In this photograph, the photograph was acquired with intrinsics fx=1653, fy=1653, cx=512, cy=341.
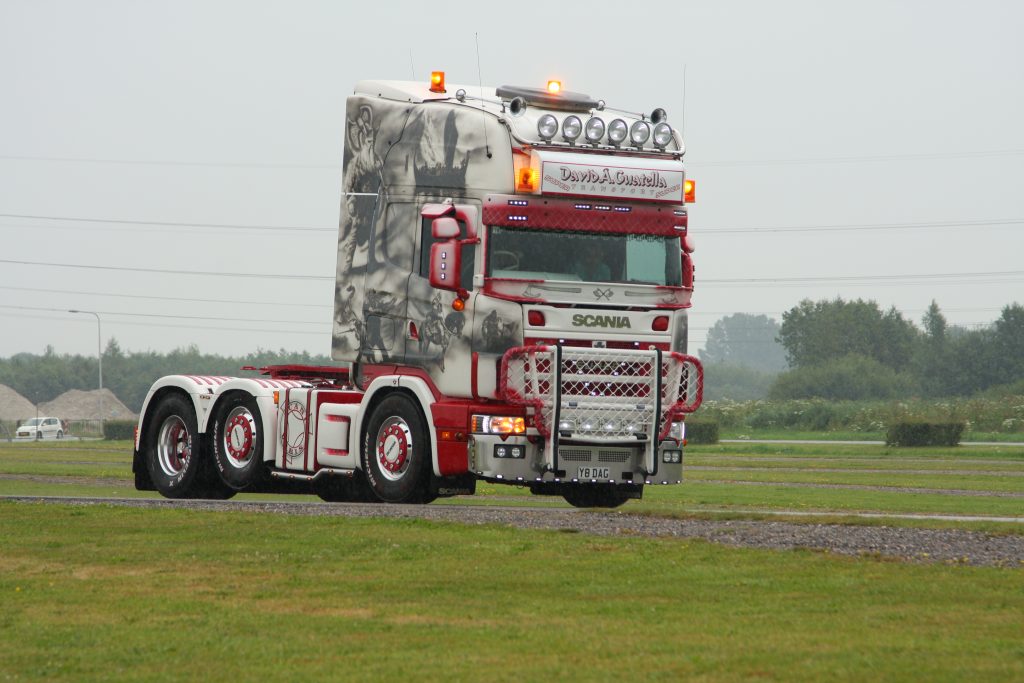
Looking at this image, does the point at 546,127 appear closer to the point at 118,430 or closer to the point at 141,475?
the point at 141,475

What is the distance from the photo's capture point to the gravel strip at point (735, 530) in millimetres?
16594

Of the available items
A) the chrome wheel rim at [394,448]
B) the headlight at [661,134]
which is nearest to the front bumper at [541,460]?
the chrome wheel rim at [394,448]

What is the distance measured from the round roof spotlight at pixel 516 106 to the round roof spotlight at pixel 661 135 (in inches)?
75.1

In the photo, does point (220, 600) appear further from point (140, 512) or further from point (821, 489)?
point (821, 489)

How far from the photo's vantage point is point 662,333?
832 inches

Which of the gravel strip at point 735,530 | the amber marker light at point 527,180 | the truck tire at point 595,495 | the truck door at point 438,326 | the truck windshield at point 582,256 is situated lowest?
the gravel strip at point 735,530

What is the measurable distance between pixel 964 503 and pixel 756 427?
69.7 meters

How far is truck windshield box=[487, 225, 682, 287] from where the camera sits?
2050 centimetres

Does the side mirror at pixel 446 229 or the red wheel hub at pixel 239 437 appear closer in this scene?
the side mirror at pixel 446 229

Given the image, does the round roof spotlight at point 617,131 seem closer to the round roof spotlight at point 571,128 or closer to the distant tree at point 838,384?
the round roof spotlight at point 571,128

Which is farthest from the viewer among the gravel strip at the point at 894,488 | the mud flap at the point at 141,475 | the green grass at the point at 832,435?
the green grass at the point at 832,435

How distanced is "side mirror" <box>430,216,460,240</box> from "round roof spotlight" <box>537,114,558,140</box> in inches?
62.6

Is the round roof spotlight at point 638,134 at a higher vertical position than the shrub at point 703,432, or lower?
higher

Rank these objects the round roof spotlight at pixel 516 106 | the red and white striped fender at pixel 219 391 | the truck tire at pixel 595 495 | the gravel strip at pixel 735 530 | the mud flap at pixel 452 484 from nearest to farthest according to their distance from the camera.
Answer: the gravel strip at pixel 735 530
the round roof spotlight at pixel 516 106
the mud flap at pixel 452 484
the red and white striped fender at pixel 219 391
the truck tire at pixel 595 495
